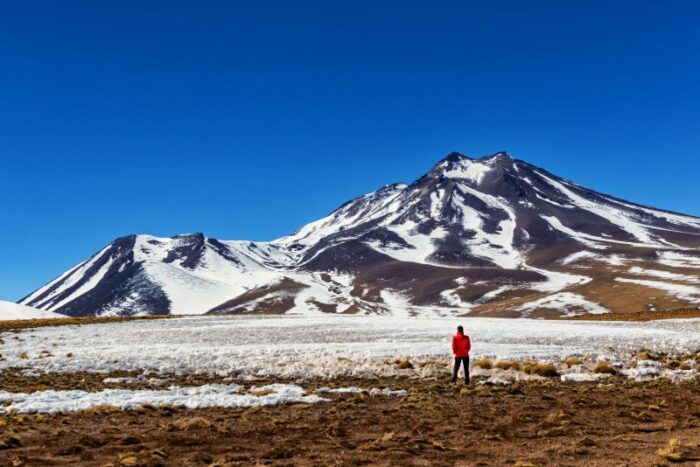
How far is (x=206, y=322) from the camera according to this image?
60.6 meters

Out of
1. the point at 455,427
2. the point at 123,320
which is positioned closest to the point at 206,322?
the point at 123,320

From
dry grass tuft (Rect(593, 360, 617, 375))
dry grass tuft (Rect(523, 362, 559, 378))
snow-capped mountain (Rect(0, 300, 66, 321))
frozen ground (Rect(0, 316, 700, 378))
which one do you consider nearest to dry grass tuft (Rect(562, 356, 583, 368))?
frozen ground (Rect(0, 316, 700, 378))

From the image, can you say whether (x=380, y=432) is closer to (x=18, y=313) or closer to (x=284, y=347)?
(x=284, y=347)

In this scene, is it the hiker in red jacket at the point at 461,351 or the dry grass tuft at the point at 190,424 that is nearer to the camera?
the dry grass tuft at the point at 190,424

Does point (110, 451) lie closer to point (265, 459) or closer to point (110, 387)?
point (265, 459)

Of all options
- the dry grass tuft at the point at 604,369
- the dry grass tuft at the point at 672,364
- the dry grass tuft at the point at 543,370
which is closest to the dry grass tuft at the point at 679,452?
the dry grass tuft at the point at 543,370

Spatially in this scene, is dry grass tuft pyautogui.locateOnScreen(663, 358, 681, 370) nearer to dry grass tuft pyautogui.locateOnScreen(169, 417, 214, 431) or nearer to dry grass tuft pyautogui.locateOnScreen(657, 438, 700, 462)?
dry grass tuft pyautogui.locateOnScreen(657, 438, 700, 462)

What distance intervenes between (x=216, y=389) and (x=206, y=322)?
4091 cm

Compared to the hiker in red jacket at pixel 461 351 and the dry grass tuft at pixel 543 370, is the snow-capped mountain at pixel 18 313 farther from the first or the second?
the dry grass tuft at pixel 543 370

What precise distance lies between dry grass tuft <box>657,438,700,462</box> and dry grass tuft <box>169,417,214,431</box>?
10.2m

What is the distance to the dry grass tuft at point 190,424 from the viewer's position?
1488 centimetres

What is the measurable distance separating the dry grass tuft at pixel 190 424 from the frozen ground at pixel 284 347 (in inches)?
400

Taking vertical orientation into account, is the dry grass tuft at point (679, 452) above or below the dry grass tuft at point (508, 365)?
below

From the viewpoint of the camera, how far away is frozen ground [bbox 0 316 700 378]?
27.7 m
